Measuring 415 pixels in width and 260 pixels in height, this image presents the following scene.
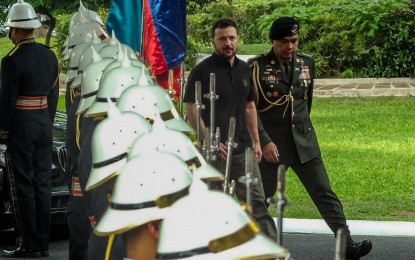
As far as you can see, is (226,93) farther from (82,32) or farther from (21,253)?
(21,253)

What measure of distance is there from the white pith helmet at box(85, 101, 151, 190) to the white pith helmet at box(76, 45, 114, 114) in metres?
1.69

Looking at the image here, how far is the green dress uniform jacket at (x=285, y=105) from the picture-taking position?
30.3 ft

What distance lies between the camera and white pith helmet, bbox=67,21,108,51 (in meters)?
9.62

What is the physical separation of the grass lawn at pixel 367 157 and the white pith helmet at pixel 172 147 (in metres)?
6.66

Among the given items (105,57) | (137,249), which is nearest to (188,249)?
(137,249)

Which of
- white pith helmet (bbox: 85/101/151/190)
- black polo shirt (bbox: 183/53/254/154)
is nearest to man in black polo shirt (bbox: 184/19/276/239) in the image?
black polo shirt (bbox: 183/53/254/154)

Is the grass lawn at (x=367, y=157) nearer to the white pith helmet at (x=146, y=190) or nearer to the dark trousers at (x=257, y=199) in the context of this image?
the dark trousers at (x=257, y=199)

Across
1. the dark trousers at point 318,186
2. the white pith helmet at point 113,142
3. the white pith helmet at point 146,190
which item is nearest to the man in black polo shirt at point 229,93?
the dark trousers at point 318,186

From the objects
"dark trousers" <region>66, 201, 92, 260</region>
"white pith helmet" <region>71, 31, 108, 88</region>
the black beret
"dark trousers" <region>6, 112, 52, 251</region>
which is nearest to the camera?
"dark trousers" <region>66, 201, 92, 260</region>

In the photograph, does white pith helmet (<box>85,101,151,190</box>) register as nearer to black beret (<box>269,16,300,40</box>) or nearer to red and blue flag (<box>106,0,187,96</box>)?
black beret (<box>269,16,300,40</box>)

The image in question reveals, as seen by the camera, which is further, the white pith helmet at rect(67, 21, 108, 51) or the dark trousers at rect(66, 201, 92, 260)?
the white pith helmet at rect(67, 21, 108, 51)

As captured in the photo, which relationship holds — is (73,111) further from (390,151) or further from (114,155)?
(390,151)

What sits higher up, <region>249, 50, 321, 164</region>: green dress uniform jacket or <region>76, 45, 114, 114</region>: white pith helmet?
<region>76, 45, 114, 114</region>: white pith helmet

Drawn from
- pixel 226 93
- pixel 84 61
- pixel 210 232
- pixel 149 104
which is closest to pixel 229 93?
pixel 226 93
